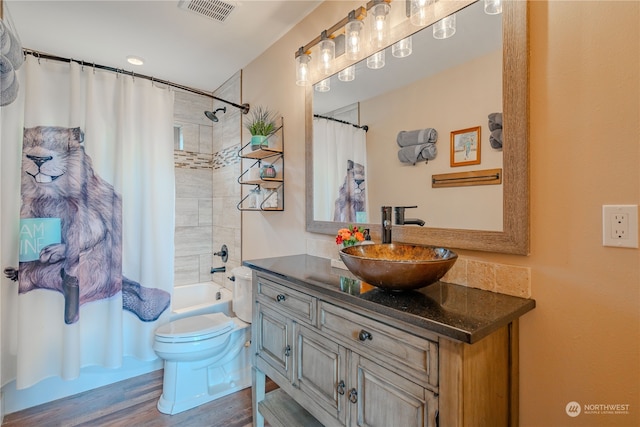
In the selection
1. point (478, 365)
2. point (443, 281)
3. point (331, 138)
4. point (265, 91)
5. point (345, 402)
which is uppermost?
point (265, 91)

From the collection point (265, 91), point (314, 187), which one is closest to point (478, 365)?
point (314, 187)

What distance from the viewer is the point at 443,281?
1.24 m

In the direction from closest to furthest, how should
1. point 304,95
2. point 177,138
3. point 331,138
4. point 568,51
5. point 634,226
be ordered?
point 634,226
point 568,51
point 331,138
point 304,95
point 177,138

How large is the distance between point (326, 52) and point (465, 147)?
1005 millimetres

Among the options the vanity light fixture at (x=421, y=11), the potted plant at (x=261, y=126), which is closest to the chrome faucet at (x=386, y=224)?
the vanity light fixture at (x=421, y=11)

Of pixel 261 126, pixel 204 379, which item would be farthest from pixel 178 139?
pixel 204 379

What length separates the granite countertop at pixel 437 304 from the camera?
786 mm

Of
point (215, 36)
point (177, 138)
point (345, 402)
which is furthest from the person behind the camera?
point (177, 138)

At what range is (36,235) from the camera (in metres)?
1.90

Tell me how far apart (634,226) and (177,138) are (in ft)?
11.2

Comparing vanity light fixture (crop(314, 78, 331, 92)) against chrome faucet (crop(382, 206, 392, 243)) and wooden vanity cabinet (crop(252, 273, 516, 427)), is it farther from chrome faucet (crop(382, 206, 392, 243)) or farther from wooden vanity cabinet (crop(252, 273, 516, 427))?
wooden vanity cabinet (crop(252, 273, 516, 427))

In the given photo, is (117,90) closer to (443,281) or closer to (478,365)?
(443,281)

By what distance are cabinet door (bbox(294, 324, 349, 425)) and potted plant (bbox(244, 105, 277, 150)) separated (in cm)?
136

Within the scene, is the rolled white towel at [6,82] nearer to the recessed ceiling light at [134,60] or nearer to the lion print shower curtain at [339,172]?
the recessed ceiling light at [134,60]
